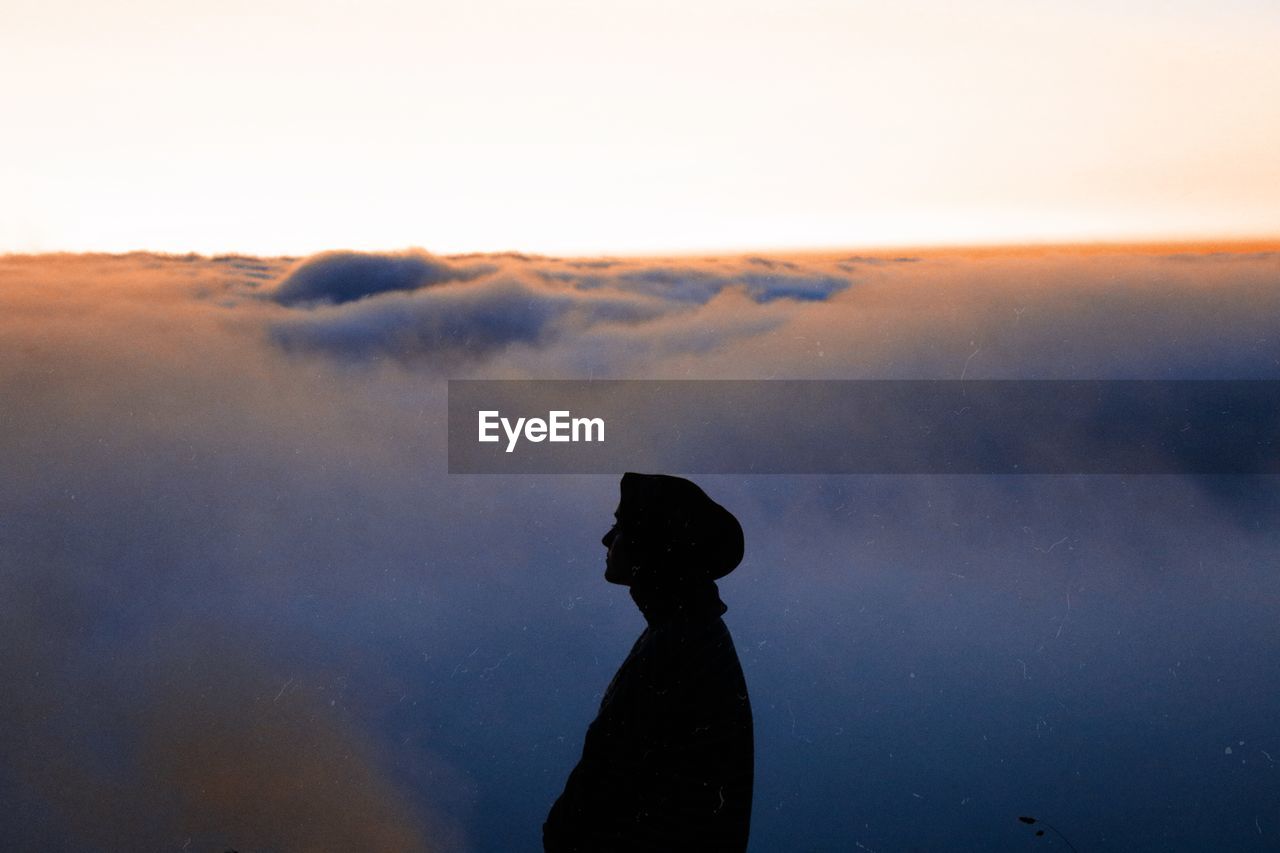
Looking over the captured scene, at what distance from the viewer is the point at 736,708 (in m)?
2.18

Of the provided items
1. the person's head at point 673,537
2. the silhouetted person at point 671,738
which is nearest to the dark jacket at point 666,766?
the silhouetted person at point 671,738

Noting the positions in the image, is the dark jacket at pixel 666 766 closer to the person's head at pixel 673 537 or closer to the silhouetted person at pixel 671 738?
the silhouetted person at pixel 671 738

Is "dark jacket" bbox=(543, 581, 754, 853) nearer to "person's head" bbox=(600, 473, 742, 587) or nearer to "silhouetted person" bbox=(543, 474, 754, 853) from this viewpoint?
"silhouetted person" bbox=(543, 474, 754, 853)

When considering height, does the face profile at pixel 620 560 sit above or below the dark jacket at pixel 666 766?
above

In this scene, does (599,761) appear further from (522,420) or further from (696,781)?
(522,420)

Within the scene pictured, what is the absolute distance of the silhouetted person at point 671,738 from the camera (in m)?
2.15

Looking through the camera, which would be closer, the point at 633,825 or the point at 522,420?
the point at 633,825

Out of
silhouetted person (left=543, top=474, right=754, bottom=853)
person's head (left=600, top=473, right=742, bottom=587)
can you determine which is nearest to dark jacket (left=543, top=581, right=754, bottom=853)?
silhouetted person (left=543, top=474, right=754, bottom=853)

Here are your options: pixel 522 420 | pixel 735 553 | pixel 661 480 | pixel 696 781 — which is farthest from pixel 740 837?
pixel 522 420

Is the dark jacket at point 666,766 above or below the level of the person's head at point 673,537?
below

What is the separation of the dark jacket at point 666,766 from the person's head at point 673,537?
0.49 ft

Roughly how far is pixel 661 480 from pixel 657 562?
7.1 inches

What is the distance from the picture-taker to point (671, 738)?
7.06ft

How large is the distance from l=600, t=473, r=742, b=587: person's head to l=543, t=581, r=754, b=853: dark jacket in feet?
0.49
